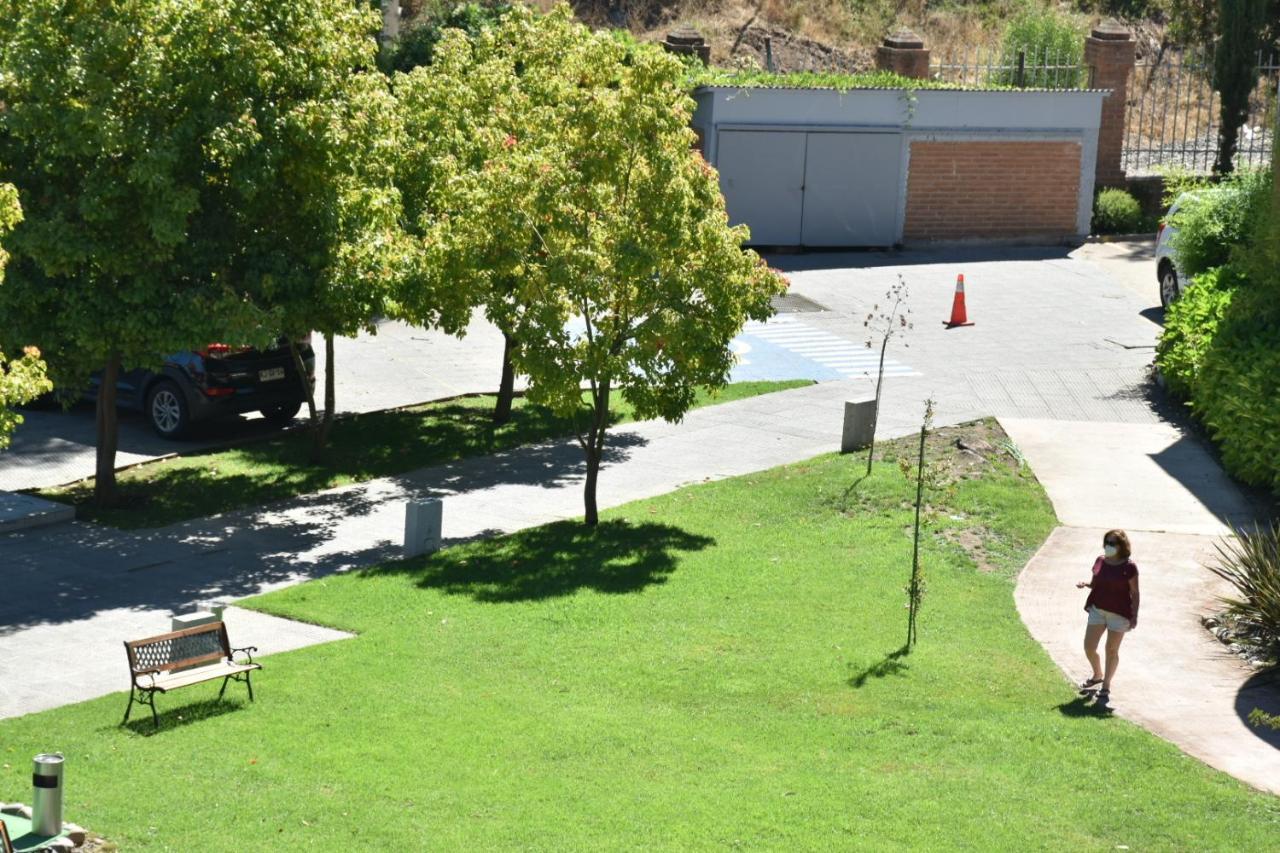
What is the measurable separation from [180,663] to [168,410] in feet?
32.6

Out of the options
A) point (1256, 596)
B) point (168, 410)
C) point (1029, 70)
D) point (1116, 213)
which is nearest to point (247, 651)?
point (1256, 596)

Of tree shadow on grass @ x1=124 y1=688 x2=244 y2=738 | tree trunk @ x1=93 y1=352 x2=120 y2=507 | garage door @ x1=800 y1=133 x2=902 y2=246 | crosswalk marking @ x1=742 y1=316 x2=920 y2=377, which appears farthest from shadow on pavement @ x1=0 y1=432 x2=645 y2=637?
garage door @ x1=800 y1=133 x2=902 y2=246

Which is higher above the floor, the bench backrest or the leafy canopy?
the leafy canopy

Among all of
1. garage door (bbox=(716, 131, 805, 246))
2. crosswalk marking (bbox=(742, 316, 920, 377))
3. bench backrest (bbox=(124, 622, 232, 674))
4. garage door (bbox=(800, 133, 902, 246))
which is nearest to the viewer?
bench backrest (bbox=(124, 622, 232, 674))

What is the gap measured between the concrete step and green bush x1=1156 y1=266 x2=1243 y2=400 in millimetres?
13694

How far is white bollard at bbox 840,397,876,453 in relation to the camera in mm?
20141

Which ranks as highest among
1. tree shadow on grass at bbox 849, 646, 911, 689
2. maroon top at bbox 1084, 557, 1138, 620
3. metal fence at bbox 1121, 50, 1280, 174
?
metal fence at bbox 1121, 50, 1280, 174

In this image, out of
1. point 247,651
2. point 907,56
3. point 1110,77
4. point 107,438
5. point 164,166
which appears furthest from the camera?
point 907,56

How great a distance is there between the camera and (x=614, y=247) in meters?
16.8

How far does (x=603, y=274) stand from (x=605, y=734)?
682 cm

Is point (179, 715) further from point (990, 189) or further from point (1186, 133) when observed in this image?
point (1186, 133)

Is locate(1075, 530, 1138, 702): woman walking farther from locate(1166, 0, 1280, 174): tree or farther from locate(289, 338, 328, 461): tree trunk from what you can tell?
locate(1166, 0, 1280, 174): tree

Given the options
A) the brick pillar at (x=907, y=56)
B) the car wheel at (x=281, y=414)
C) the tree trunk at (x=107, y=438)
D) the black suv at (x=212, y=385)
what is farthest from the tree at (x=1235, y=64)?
the tree trunk at (x=107, y=438)

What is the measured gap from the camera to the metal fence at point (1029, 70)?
1351 inches
